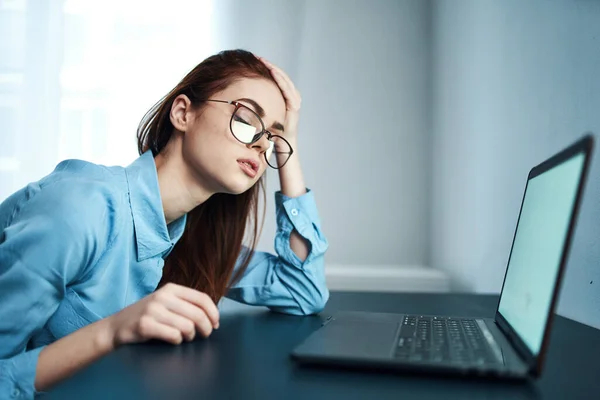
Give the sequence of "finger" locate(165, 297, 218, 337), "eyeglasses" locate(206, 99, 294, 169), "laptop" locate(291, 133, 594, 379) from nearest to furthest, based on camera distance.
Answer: "laptop" locate(291, 133, 594, 379) → "finger" locate(165, 297, 218, 337) → "eyeglasses" locate(206, 99, 294, 169)

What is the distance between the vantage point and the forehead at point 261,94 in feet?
3.59

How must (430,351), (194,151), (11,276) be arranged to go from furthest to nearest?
1. (194,151)
2. (11,276)
3. (430,351)

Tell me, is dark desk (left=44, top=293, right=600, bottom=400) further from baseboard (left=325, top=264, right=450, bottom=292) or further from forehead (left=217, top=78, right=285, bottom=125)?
baseboard (left=325, top=264, right=450, bottom=292)

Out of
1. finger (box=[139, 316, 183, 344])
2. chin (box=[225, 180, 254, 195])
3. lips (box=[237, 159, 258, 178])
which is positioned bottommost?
finger (box=[139, 316, 183, 344])

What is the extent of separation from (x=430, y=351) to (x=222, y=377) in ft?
0.71

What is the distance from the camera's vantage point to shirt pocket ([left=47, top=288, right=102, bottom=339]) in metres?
0.81

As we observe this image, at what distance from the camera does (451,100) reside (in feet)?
6.16

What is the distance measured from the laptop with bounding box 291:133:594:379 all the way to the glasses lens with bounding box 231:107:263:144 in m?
0.45

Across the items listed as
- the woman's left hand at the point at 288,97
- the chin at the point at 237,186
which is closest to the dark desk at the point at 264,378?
the chin at the point at 237,186

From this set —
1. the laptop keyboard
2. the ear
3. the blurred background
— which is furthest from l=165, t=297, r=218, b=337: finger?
the blurred background

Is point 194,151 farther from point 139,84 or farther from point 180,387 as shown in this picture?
point 139,84

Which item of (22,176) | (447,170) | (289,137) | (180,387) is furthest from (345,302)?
(22,176)

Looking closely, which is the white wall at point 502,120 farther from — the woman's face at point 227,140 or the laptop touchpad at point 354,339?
the woman's face at point 227,140

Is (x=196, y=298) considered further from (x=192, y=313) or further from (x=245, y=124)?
(x=245, y=124)
